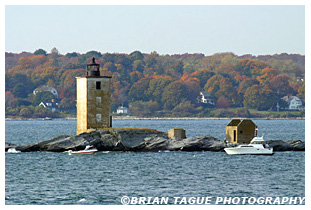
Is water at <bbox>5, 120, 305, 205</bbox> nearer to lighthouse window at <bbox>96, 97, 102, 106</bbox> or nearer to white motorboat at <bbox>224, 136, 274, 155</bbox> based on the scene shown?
white motorboat at <bbox>224, 136, 274, 155</bbox>

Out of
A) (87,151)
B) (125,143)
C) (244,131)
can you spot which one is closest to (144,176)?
(87,151)

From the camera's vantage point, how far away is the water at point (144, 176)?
38.4 meters

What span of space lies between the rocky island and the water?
0.96m

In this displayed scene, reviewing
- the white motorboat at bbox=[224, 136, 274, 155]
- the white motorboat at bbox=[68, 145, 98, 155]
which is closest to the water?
the white motorboat at bbox=[68, 145, 98, 155]

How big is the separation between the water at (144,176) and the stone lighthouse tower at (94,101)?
13.3ft

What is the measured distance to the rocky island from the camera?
5897 centimetres

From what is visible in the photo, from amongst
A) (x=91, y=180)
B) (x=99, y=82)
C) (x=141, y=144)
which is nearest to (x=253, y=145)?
(x=141, y=144)

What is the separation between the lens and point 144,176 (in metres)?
45.7

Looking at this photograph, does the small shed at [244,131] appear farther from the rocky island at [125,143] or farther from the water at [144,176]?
the water at [144,176]

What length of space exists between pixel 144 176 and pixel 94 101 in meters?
16.7

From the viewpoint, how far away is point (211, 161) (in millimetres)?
54125

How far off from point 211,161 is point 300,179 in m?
10.5

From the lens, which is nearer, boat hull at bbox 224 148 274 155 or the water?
the water
